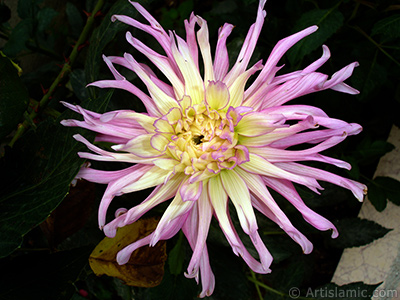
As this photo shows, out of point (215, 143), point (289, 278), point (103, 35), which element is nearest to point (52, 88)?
point (103, 35)

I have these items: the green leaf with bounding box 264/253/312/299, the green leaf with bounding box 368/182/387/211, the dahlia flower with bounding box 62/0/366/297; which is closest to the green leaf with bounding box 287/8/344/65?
the dahlia flower with bounding box 62/0/366/297

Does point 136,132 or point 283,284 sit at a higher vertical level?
point 136,132

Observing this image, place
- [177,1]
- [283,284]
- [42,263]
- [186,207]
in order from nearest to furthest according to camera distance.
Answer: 1. [186,207]
2. [42,263]
3. [283,284]
4. [177,1]

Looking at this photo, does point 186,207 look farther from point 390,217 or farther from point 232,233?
point 390,217

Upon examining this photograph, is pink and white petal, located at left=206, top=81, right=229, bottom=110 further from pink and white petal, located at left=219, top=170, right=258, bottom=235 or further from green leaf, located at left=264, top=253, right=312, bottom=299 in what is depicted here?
green leaf, located at left=264, top=253, right=312, bottom=299

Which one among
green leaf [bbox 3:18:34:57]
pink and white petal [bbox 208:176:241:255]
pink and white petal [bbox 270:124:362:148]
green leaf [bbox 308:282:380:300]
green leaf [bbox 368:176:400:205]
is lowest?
green leaf [bbox 308:282:380:300]

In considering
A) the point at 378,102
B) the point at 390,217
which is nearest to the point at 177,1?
the point at 378,102

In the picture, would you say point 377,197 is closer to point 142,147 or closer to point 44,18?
point 142,147
